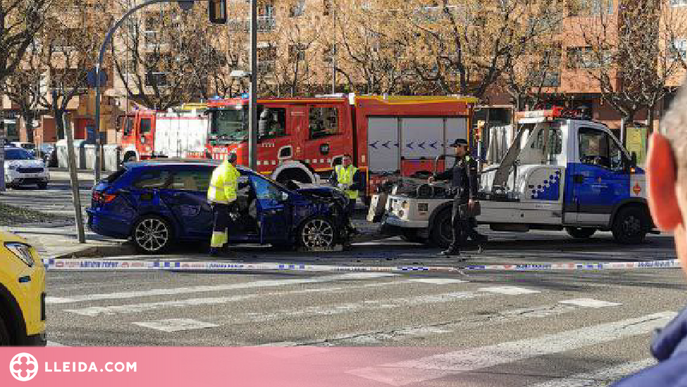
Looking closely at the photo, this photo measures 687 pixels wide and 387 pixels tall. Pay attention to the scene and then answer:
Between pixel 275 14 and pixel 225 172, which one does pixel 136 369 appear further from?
pixel 275 14

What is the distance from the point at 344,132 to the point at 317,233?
880 cm

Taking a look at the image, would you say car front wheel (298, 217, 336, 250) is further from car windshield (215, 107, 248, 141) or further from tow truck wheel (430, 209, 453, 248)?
car windshield (215, 107, 248, 141)

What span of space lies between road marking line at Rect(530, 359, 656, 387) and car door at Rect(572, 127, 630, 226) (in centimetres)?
1001

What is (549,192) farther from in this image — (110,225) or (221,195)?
(110,225)

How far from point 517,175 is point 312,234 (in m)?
3.91

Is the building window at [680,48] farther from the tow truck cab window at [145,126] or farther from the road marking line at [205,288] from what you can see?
the road marking line at [205,288]

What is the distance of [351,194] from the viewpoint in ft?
67.2

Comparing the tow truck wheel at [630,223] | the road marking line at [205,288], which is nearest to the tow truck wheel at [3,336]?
the road marking line at [205,288]

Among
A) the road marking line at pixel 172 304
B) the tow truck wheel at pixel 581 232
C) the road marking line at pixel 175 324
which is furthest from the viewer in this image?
the tow truck wheel at pixel 581 232

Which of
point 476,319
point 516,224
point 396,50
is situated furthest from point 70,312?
point 396,50

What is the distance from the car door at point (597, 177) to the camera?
17.5 metres

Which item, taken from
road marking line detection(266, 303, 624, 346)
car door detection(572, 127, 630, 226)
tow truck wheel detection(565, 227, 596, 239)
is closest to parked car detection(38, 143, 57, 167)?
tow truck wheel detection(565, 227, 596, 239)

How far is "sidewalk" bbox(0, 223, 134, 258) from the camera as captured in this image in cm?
1565

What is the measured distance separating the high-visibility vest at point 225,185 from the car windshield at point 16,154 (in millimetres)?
24118
